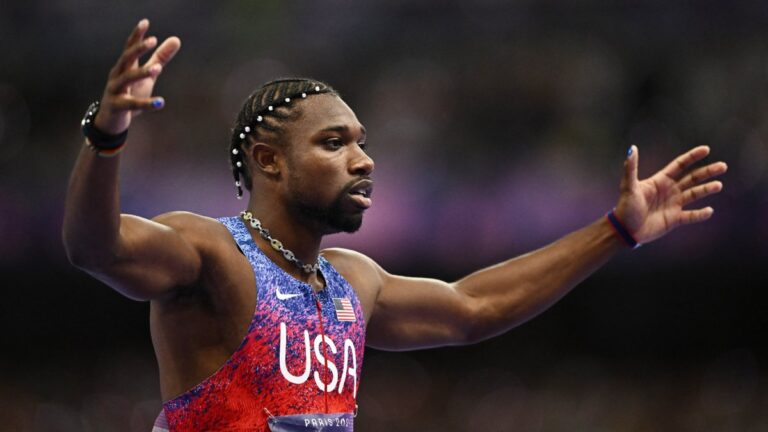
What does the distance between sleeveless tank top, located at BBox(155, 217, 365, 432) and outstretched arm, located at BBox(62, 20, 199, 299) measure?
557 mm

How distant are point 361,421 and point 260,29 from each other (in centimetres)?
431

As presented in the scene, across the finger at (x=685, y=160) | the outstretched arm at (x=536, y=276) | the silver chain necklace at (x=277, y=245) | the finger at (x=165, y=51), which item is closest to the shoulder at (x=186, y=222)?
the silver chain necklace at (x=277, y=245)

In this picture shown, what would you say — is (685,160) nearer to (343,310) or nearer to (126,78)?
(343,310)

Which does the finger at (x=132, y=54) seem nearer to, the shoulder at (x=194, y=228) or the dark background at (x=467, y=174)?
the shoulder at (x=194, y=228)

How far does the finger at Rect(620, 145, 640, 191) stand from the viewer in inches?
188

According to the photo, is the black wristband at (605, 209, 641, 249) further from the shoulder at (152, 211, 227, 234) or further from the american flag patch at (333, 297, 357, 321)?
the shoulder at (152, 211, 227, 234)

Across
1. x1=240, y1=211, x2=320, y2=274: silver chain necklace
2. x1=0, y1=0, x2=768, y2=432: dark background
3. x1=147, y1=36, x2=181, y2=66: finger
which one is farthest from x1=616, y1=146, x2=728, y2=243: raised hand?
x1=0, y1=0, x2=768, y2=432: dark background

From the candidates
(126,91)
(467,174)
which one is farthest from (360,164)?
(467,174)

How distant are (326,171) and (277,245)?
1.21ft

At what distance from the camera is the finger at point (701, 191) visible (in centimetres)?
485

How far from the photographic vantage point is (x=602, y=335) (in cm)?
1082

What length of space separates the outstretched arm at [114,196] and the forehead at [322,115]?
3.40 ft

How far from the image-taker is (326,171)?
4.18 meters

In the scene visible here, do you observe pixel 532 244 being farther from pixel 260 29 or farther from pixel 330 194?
pixel 330 194
